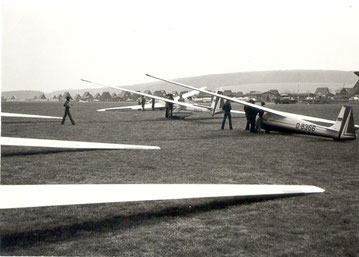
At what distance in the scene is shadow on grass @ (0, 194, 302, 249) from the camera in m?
2.97

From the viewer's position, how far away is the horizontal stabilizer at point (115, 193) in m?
3.14

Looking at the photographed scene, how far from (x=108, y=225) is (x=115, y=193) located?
351mm

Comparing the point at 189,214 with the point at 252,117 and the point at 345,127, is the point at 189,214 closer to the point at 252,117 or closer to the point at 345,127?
the point at 345,127

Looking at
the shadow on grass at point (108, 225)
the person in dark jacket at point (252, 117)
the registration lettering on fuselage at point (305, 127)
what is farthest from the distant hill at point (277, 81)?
the shadow on grass at point (108, 225)

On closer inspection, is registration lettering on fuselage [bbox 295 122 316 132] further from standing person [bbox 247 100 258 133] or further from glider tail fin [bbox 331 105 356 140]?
standing person [bbox 247 100 258 133]

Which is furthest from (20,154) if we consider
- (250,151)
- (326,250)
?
(326,250)

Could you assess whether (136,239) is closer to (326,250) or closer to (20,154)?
Answer: (326,250)

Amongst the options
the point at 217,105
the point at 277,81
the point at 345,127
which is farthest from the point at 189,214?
the point at 277,81

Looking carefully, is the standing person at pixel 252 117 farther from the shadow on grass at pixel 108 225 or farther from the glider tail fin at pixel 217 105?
the shadow on grass at pixel 108 225

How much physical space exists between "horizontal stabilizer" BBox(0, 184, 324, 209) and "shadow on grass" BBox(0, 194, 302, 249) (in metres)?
0.13

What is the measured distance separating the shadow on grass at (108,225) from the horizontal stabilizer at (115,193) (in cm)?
13

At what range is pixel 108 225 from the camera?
3.35 metres

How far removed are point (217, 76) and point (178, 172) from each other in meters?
126

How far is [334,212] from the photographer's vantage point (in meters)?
3.73
